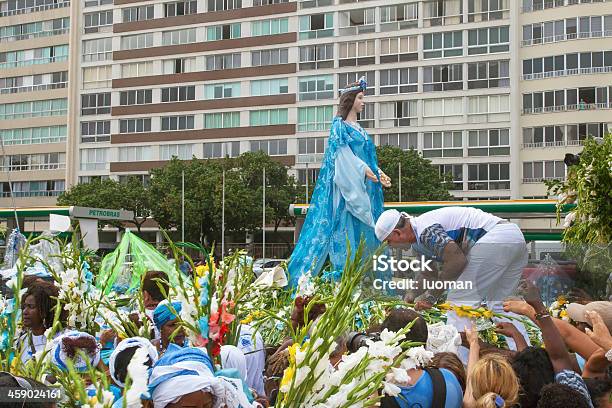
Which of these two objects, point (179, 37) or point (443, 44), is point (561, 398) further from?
point (179, 37)

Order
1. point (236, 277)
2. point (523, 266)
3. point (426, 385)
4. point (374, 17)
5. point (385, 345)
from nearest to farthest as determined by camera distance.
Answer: point (385, 345), point (236, 277), point (426, 385), point (523, 266), point (374, 17)

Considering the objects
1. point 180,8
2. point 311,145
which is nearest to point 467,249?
point 311,145

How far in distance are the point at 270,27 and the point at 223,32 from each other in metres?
3.82

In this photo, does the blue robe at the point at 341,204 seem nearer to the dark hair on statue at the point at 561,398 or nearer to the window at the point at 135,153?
the dark hair on statue at the point at 561,398

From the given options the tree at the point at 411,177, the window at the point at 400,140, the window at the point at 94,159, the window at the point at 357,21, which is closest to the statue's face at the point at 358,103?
the tree at the point at 411,177

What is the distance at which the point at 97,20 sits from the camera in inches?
2670

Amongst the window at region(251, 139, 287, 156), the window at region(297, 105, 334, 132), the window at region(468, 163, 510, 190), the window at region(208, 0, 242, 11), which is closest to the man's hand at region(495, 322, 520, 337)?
the window at region(468, 163, 510, 190)

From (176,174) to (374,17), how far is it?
16973mm

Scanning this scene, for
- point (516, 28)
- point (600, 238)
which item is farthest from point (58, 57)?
point (600, 238)

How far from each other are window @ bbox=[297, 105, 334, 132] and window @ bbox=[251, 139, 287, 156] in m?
1.58

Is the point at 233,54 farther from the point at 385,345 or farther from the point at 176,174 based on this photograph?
the point at 385,345

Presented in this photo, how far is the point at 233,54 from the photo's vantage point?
6219 cm

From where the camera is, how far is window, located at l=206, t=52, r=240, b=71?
62.0 metres

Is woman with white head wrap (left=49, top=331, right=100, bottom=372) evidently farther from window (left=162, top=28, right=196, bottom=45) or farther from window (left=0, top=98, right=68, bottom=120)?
window (left=0, top=98, right=68, bottom=120)
